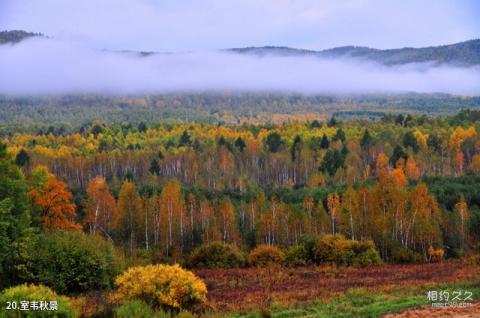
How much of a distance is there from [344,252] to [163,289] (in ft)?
79.8

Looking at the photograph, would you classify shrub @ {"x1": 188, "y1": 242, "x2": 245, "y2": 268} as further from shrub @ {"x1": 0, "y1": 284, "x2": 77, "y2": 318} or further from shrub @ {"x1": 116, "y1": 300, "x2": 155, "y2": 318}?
shrub @ {"x1": 0, "y1": 284, "x2": 77, "y2": 318}

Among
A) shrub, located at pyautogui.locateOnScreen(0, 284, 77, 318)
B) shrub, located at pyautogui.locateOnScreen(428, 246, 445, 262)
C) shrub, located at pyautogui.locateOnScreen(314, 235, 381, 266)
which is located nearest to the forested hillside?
shrub, located at pyautogui.locateOnScreen(428, 246, 445, 262)

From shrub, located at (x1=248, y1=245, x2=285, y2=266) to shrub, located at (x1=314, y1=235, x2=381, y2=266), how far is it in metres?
2.99

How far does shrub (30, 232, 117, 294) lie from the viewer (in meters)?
31.4

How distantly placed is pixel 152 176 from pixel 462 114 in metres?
96.5

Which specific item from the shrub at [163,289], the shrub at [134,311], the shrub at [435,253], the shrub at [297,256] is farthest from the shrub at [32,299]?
the shrub at [435,253]

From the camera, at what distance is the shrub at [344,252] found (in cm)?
4400

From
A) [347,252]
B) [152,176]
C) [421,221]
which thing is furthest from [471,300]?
[152,176]

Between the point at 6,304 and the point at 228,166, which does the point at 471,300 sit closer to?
the point at 6,304

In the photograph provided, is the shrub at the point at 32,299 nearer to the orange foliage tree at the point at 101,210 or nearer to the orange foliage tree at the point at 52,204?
the orange foliage tree at the point at 52,204

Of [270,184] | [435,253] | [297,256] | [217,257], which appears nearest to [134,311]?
[217,257]

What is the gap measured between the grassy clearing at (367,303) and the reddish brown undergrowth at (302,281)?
1.18m

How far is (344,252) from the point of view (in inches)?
1737

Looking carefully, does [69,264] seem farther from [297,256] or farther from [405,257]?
[405,257]
